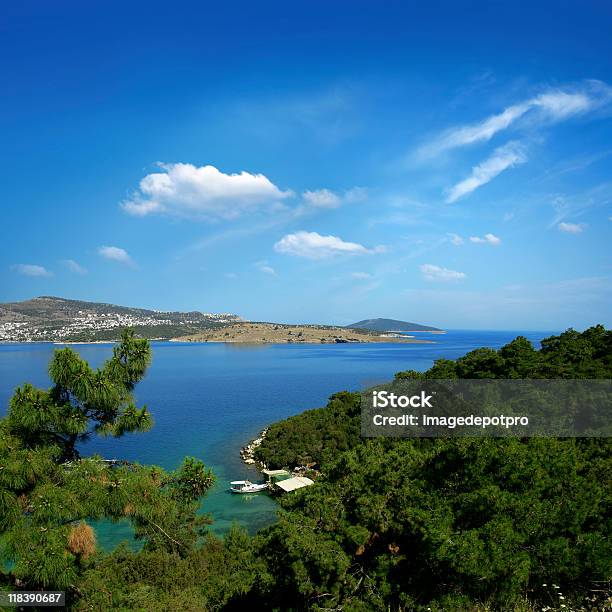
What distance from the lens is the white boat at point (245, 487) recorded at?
1969 centimetres

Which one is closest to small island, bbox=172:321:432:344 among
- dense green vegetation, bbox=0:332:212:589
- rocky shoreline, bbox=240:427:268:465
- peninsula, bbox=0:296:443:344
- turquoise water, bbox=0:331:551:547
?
peninsula, bbox=0:296:443:344

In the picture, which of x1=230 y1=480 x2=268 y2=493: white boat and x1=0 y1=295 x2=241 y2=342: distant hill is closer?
x1=230 y1=480 x2=268 y2=493: white boat

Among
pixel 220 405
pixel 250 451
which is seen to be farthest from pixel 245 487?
pixel 220 405

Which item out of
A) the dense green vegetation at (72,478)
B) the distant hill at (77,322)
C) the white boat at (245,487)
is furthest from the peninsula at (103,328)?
the dense green vegetation at (72,478)

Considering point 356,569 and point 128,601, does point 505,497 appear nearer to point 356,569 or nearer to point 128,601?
point 356,569

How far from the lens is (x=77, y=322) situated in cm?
14038

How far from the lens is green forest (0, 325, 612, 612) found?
16.5 feet

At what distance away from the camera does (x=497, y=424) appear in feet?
40.7

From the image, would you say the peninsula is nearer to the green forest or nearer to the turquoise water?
the turquoise water

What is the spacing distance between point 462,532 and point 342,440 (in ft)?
61.3

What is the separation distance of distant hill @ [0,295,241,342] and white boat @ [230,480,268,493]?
97.8 metres

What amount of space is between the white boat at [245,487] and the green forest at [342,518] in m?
12.1

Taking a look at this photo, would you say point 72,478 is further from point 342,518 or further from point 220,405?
point 220,405

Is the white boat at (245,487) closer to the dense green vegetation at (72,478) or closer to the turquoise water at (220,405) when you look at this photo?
the turquoise water at (220,405)
